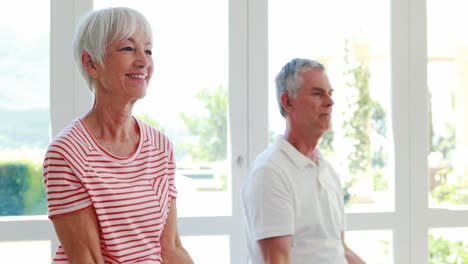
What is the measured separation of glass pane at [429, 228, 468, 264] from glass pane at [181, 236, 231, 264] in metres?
1.09

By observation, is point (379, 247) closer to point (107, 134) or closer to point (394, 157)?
point (394, 157)

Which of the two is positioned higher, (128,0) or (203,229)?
(128,0)

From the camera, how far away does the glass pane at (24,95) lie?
10.1 feet

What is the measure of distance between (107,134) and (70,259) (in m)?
0.30

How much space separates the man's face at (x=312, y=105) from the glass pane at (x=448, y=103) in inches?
50.6

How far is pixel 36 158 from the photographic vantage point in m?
3.08

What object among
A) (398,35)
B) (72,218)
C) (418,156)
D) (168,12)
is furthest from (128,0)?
(72,218)

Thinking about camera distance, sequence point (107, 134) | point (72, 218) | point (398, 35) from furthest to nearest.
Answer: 1. point (398, 35)
2. point (107, 134)
3. point (72, 218)

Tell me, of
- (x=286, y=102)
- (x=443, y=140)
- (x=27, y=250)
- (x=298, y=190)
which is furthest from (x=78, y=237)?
(x=443, y=140)

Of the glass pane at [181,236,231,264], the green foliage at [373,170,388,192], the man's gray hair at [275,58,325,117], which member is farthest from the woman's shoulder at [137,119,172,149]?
the green foliage at [373,170,388,192]

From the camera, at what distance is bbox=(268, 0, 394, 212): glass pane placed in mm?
Answer: 3346

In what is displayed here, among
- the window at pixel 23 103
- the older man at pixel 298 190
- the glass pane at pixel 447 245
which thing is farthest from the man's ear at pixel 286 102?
the glass pane at pixel 447 245

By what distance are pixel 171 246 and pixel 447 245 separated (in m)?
2.22

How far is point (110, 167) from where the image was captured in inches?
59.5
